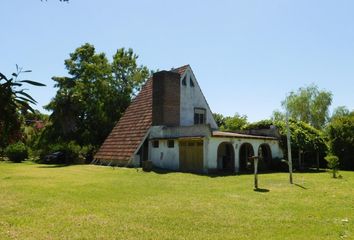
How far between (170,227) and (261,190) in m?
9.05

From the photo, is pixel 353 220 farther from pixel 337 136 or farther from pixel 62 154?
pixel 62 154

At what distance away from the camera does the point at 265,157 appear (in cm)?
3544

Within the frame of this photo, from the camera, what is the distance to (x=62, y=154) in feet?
142

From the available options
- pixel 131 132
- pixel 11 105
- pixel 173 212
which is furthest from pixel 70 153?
pixel 11 105

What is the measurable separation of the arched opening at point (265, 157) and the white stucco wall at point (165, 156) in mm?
7649

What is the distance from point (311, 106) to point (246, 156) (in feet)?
129

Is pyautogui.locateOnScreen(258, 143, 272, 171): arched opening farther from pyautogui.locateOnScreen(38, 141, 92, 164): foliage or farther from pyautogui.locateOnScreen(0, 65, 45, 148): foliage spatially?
pyautogui.locateOnScreen(0, 65, 45, 148): foliage

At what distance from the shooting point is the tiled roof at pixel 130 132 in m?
34.6

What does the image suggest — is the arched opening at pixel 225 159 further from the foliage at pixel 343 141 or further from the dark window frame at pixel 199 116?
the foliage at pixel 343 141

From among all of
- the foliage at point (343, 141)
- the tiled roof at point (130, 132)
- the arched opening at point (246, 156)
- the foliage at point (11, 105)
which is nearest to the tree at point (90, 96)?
the tiled roof at point (130, 132)

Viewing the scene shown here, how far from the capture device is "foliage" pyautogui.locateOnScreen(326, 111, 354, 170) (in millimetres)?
36250

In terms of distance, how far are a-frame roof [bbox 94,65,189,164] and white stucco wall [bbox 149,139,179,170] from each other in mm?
1629

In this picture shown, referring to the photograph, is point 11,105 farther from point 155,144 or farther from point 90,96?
point 90,96

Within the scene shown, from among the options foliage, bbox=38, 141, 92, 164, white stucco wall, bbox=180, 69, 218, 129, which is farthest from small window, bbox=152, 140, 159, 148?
foliage, bbox=38, 141, 92, 164
